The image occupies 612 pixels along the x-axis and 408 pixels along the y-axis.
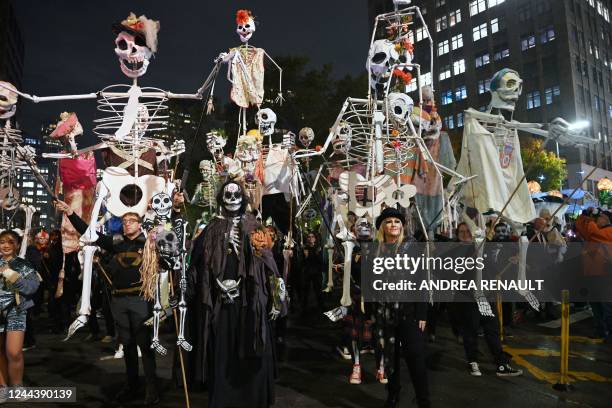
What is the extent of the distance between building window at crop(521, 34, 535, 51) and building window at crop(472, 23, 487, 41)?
195 inches

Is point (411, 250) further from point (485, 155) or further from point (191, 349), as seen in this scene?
point (485, 155)

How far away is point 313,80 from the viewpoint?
28.3 meters

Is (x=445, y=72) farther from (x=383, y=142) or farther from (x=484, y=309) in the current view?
(x=484, y=309)

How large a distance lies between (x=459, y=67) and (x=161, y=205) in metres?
55.5

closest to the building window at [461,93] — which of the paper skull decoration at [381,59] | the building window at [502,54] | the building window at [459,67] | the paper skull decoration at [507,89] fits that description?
the building window at [459,67]

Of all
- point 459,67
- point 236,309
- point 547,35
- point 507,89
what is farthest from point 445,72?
point 236,309

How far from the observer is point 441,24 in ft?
188

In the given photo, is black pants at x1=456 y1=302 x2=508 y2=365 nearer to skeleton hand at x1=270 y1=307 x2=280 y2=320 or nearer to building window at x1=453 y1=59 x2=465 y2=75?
skeleton hand at x1=270 y1=307 x2=280 y2=320

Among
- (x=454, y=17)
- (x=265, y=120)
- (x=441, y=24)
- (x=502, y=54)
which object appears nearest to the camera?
(x=265, y=120)

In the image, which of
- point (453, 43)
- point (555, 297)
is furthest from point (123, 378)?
point (453, 43)

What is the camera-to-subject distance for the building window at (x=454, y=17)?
55.4 m

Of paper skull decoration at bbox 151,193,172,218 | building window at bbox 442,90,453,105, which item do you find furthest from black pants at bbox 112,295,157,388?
building window at bbox 442,90,453,105

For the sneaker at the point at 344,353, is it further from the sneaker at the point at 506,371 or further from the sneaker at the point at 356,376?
the sneaker at the point at 506,371

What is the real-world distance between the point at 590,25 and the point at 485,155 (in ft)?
173
